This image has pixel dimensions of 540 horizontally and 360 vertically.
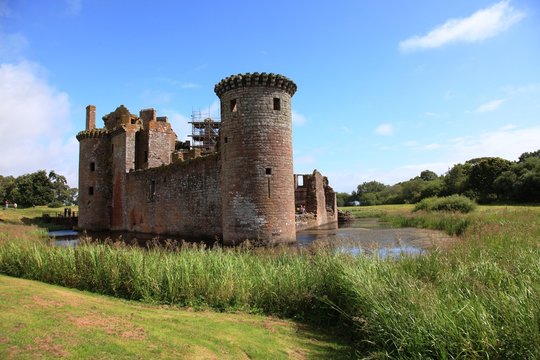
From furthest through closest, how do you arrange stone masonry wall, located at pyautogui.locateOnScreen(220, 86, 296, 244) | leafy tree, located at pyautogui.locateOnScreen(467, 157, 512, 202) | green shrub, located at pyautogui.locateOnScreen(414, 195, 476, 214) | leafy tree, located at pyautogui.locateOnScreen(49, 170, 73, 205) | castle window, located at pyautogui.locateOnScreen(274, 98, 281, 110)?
leafy tree, located at pyautogui.locateOnScreen(49, 170, 73, 205) < leafy tree, located at pyautogui.locateOnScreen(467, 157, 512, 202) < green shrub, located at pyautogui.locateOnScreen(414, 195, 476, 214) < castle window, located at pyautogui.locateOnScreen(274, 98, 281, 110) < stone masonry wall, located at pyautogui.locateOnScreen(220, 86, 296, 244)

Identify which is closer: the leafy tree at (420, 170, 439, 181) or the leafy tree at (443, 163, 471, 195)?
the leafy tree at (443, 163, 471, 195)

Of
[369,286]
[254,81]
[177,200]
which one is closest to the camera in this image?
[369,286]

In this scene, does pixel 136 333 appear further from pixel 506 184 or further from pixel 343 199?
pixel 343 199

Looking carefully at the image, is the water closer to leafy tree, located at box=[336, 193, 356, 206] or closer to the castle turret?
the castle turret

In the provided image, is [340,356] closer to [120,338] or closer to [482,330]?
[482,330]

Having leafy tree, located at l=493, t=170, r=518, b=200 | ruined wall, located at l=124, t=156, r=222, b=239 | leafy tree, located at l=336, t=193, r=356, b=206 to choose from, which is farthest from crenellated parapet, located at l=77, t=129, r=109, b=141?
leafy tree, located at l=336, t=193, r=356, b=206

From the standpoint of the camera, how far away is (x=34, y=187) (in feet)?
216

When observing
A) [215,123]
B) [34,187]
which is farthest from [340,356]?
[34,187]

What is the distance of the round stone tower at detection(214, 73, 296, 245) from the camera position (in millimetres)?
17016

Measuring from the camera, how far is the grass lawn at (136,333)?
5168mm

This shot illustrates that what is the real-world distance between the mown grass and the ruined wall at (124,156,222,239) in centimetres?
1010

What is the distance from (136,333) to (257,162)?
1184 cm

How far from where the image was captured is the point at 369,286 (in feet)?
20.9

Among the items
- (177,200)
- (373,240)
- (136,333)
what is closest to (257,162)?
(373,240)
